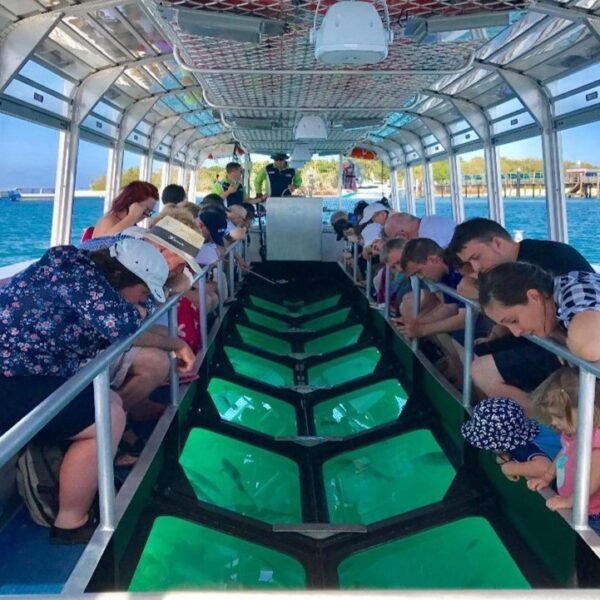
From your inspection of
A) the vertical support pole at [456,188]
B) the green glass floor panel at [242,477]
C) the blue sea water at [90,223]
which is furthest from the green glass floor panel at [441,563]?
the blue sea water at [90,223]

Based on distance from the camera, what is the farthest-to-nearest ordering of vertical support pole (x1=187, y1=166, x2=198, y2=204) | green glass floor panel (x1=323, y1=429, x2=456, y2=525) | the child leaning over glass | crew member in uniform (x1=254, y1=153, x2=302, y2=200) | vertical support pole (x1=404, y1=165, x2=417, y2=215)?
1. vertical support pole (x1=187, y1=166, x2=198, y2=204)
2. vertical support pole (x1=404, y1=165, x2=417, y2=215)
3. crew member in uniform (x1=254, y1=153, x2=302, y2=200)
4. green glass floor panel (x1=323, y1=429, x2=456, y2=525)
5. the child leaning over glass

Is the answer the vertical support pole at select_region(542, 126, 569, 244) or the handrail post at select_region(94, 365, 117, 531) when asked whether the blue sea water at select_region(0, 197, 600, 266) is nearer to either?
the vertical support pole at select_region(542, 126, 569, 244)

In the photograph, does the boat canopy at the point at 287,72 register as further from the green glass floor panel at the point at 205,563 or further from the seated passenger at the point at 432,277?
the green glass floor panel at the point at 205,563

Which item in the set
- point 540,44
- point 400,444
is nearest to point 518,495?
point 400,444

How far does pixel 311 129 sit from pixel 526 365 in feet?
13.2

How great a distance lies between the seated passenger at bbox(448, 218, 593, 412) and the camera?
10.1 feet

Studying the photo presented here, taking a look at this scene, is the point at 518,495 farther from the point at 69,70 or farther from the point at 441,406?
the point at 69,70

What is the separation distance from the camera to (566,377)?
7.63 ft

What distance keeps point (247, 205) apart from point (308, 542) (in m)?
6.98

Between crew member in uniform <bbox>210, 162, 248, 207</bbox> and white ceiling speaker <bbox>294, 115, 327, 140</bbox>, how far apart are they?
7.95 feet

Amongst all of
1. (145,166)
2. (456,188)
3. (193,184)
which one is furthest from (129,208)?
(193,184)

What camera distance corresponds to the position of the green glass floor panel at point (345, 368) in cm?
538

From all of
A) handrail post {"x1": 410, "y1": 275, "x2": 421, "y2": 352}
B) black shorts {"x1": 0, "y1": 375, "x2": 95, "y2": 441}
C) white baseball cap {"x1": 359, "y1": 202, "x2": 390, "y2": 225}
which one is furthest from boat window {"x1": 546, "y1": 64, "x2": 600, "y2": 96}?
black shorts {"x1": 0, "y1": 375, "x2": 95, "y2": 441}

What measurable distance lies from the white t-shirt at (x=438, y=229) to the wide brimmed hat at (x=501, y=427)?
2.39 m
